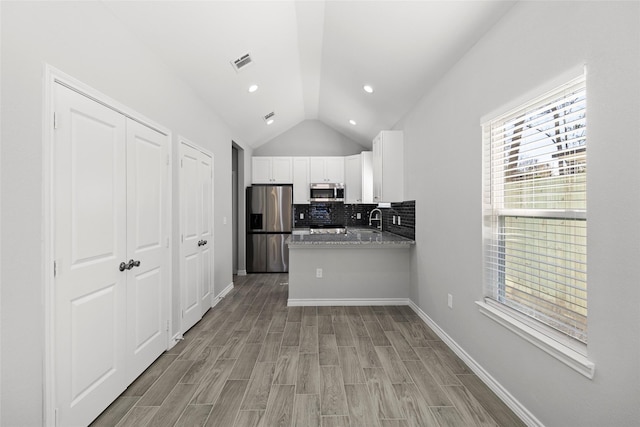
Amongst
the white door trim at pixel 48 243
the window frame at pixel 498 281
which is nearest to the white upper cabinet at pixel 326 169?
the window frame at pixel 498 281

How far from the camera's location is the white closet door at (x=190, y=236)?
324 centimetres

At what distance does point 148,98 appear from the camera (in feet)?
8.46

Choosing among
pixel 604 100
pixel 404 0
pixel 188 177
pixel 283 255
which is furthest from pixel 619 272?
pixel 283 255

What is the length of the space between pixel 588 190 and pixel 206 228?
3608mm

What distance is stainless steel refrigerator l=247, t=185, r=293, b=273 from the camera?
6.38 m

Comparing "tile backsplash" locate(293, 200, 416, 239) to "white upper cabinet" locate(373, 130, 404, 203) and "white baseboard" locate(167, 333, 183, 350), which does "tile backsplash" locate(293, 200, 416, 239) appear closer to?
"white upper cabinet" locate(373, 130, 404, 203)

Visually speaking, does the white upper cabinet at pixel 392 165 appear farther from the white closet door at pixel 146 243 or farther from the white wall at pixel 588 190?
the white closet door at pixel 146 243

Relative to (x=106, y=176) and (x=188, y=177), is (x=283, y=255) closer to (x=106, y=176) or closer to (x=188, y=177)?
(x=188, y=177)

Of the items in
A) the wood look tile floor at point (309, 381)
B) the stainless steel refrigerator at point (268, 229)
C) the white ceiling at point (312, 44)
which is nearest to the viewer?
the wood look tile floor at point (309, 381)

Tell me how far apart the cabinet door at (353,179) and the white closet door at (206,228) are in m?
3.17

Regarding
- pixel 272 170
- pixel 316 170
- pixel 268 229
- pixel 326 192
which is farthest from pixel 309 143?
pixel 268 229

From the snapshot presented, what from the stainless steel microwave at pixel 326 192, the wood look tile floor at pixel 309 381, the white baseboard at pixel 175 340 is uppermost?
the stainless steel microwave at pixel 326 192

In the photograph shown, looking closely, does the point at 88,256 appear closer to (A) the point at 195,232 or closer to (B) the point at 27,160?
(B) the point at 27,160

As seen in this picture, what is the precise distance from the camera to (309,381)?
238 cm
